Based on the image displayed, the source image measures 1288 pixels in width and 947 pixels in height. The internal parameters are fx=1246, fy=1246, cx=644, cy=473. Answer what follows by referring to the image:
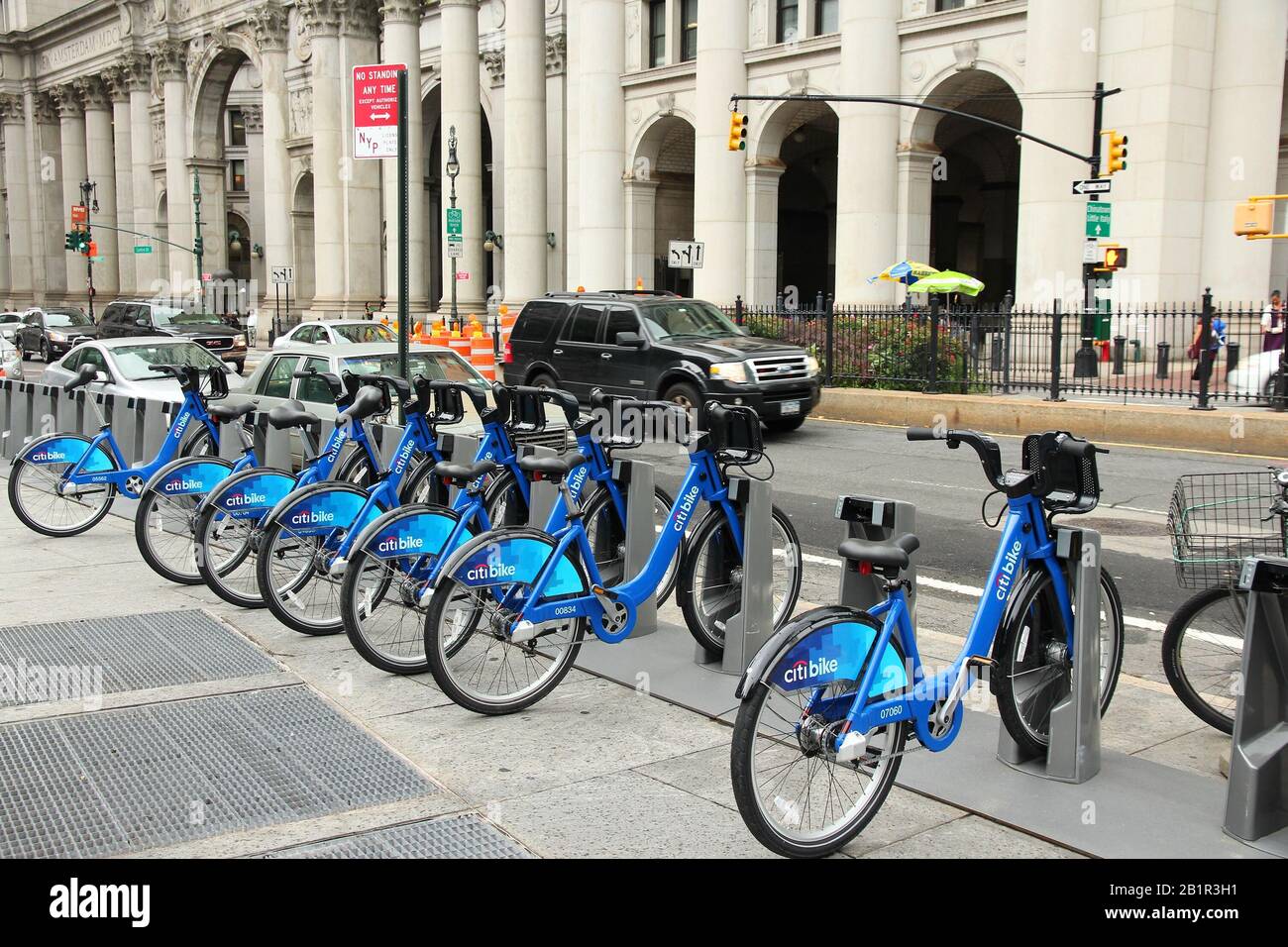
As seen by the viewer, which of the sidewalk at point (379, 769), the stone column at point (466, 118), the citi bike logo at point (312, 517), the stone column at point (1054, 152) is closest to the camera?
the sidewalk at point (379, 769)

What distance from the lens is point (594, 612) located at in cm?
583

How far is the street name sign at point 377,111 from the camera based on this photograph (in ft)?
35.0

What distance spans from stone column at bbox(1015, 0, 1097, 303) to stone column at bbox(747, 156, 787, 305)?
9.19 metres

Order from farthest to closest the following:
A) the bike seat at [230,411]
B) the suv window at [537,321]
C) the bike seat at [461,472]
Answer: the suv window at [537,321] → the bike seat at [230,411] → the bike seat at [461,472]

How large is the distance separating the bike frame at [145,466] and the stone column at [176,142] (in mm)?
53375

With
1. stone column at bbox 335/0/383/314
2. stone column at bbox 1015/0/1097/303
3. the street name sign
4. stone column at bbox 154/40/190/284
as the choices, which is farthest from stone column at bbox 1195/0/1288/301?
stone column at bbox 154/40/190/284

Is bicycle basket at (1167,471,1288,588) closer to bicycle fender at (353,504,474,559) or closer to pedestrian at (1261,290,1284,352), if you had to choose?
bicycle fender at (353,504,474,559)

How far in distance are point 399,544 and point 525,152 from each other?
34.9 m

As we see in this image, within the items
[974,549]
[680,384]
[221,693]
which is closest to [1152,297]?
[680,384]

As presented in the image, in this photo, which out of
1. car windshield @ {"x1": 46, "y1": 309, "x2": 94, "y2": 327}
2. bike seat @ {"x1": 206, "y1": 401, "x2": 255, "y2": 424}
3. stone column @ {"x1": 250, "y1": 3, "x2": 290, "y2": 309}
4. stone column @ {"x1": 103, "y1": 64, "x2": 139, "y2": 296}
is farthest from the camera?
stone column @ {"x1": 103, "y1": 64, "x2": 139, "y2": 296}

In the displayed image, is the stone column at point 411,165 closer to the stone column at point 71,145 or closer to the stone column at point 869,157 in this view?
the stone column at point 869,157

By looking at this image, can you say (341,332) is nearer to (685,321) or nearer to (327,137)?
(685,321)

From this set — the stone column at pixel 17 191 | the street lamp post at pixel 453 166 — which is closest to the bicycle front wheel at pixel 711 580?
the street lamp post at pixel 453 166

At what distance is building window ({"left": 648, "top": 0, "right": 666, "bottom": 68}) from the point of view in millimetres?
37062
